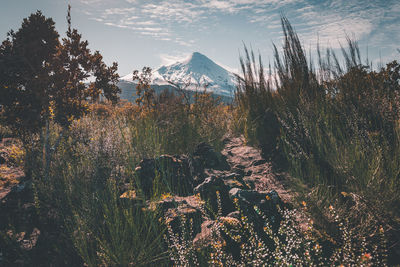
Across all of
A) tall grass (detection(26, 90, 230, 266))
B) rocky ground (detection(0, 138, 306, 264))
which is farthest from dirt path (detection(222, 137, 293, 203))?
tall grass (detection(26, 90, 230, 266))

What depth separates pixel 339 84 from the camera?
3.40 m

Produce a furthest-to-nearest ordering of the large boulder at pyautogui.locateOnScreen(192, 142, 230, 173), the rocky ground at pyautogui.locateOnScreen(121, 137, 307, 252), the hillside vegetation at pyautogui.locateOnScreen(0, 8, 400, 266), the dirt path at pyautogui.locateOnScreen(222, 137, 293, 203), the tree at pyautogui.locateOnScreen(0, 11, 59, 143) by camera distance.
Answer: the large boulder at pyautogui.locateOnScreen(192, 142, 230, 173)
the tree at pyautogui.locateOnScreen(0, 11, 59, 143)
the dirt path at pyautogui.locateOnScreen(222, 137, 293, 203)
the rocky ground at pyautogui.locateOnScreen(121, 137, 307, 252)
the hillside vegetation at pyautogui.locateOnScreen(0, 8, 400, 266)

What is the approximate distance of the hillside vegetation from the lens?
→ 162cm

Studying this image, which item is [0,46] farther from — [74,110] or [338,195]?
[338,195]

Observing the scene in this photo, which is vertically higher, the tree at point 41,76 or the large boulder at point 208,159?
the tree at point 41,76

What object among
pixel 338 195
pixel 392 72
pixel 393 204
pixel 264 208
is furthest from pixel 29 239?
pixel 392 72

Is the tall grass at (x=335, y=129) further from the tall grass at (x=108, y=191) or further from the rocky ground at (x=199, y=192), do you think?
the tall grass at (x=108, y=191)

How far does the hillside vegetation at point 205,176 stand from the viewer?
5.33ft

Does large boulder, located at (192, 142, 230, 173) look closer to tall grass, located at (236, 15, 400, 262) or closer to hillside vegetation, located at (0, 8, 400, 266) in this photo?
hillside vegetation, located at (0, 8, 400, 266)

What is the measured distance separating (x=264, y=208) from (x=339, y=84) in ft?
8.55

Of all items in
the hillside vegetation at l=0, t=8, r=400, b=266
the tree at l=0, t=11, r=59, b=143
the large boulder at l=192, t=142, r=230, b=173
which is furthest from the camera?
the large boulder at l=192, t=142, r=230, b=173

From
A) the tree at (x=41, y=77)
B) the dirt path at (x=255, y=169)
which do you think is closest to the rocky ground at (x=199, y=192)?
the dirt path at (x=255, y=169)

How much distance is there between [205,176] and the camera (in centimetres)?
305

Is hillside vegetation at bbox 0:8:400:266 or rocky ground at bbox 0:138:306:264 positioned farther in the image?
rocky ground at bbox 0:138:306:264
